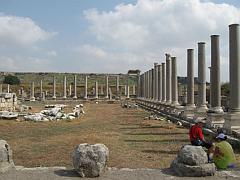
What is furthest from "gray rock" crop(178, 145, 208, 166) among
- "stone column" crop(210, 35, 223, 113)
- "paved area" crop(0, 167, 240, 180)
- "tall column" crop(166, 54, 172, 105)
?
"tall column" crop(166, 54, 172, 105)

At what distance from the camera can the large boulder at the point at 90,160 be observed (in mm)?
8648

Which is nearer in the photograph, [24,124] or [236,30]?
[236,30]

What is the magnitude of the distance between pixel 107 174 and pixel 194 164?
1933mm

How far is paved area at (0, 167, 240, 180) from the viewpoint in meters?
8.50

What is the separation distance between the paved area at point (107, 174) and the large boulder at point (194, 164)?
0.50 feet

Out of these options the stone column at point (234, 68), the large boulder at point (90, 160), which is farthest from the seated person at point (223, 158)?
the stone column at point (234, 68)

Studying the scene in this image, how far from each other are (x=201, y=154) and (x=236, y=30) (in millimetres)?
9485

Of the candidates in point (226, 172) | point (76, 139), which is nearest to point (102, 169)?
point (226, 172)

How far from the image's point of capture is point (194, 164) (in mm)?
8664

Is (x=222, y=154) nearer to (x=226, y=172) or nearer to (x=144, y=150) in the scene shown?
(x=226, y=172)

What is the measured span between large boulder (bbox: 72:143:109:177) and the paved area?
164mm

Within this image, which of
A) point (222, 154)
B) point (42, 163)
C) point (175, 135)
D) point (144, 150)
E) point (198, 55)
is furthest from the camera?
point (198, 55)

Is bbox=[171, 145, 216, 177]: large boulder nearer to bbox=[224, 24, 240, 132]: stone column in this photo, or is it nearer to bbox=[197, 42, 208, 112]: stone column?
bbox=[224, 24, 240, 132]: stone column

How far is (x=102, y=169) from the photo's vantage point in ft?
28.9
